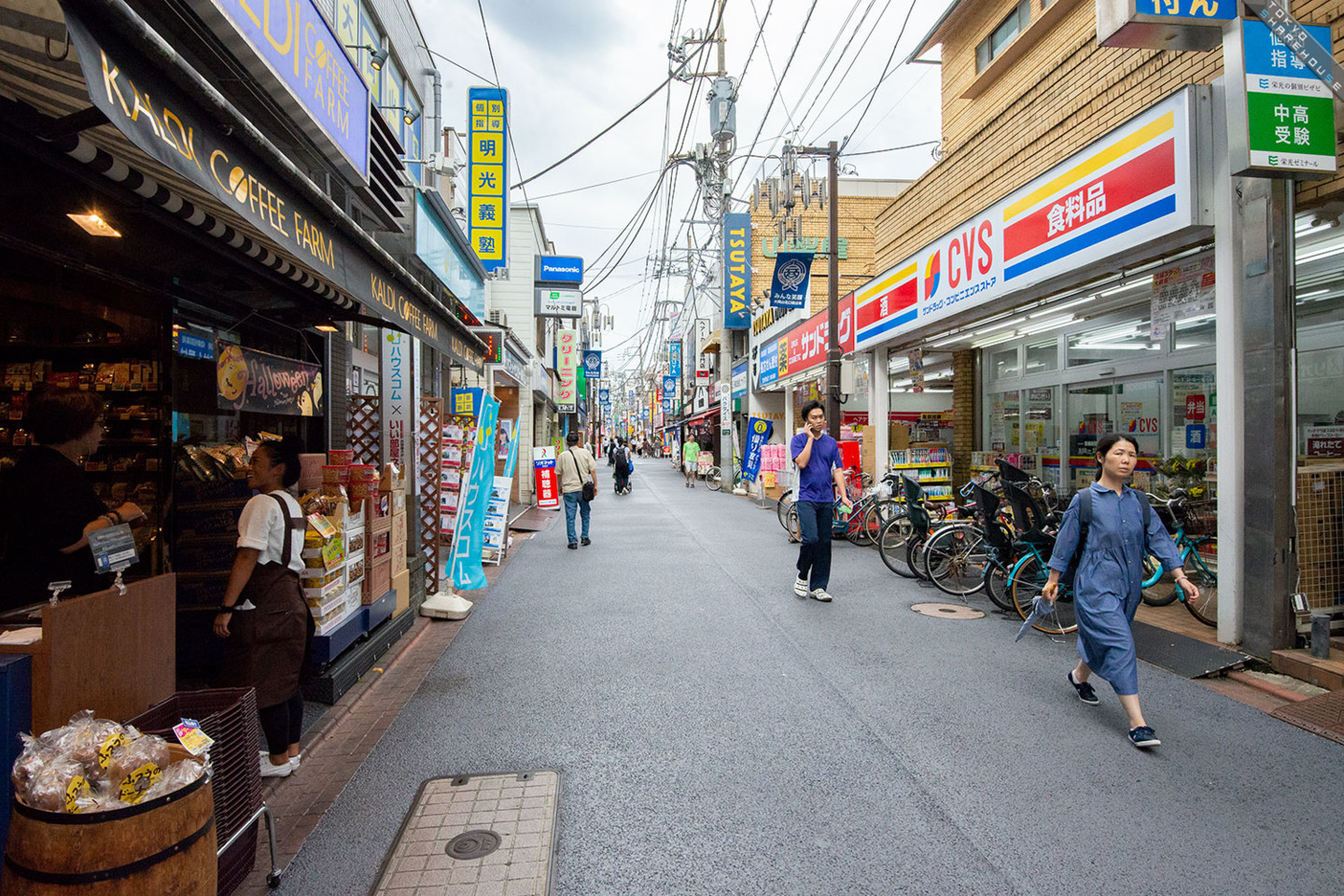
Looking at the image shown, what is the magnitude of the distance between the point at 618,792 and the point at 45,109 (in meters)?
3.60

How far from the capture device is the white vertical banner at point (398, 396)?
7531mm

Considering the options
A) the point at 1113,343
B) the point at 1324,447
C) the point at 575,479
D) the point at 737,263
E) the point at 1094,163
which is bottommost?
the point at 575,479

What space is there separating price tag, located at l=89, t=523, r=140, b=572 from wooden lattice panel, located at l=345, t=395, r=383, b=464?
4.38m

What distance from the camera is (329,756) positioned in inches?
155

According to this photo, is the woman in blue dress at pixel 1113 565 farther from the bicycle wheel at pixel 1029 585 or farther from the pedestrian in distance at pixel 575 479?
the pedestrian in distance at pixel 575 479

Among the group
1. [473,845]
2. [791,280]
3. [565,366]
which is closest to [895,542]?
Result: [791,280]

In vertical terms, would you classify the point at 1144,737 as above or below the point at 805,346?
below

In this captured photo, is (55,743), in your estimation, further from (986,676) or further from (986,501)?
(986,501)

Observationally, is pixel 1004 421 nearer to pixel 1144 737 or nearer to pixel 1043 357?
pixel 1043 357

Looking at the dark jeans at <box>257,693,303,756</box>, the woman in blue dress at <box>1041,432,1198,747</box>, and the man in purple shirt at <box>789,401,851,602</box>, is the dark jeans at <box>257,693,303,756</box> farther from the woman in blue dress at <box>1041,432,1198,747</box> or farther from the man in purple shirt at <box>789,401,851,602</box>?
the man in purple shirt at <box>789,401,851,602</box>

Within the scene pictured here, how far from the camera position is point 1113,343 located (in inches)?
385

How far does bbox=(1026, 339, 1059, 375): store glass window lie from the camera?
36.1 ft

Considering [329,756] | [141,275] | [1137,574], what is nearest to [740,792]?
[329,756]

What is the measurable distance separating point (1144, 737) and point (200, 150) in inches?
207
